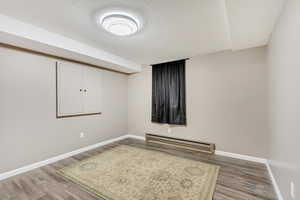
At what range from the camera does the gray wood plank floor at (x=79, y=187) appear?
65.7 inches

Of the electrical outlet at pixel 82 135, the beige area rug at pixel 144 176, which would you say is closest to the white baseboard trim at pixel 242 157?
the beige area rug at pixel 144 176

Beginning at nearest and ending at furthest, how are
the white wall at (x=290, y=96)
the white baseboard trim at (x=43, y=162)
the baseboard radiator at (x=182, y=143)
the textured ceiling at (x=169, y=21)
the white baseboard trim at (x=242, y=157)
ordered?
the white wall at (x=290, y=96)
the textured ceiling at (x=169, y=21)
the white baseboard trim at (x=43, y=162)
the white baseboard trim at (x=242, y=157)
the baseboard radiator at (x=182, y=143)

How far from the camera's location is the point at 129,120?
14.7ft

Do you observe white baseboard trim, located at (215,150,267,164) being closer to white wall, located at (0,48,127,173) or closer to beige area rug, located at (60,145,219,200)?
beige area rug, located at (60,145,219,200)

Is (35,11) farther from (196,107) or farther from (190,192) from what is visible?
(196,107)

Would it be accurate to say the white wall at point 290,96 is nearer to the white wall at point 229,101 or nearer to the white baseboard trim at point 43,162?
the white wall at point 229,101

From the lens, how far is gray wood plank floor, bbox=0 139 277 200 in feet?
5.48

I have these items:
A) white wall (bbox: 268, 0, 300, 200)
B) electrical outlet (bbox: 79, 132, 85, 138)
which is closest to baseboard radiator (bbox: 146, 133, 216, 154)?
white wall (bbox: 268, 0, 300, 200)

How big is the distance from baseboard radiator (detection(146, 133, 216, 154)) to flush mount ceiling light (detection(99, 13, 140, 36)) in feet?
9.22

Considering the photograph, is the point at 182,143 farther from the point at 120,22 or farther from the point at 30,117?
the point at 30,117

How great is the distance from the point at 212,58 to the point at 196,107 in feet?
3.96

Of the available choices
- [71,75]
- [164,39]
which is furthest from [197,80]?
[71,75]

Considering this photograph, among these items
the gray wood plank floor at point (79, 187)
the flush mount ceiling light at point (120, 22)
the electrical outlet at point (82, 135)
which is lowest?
the gray wood plank floor at point (79, 187)

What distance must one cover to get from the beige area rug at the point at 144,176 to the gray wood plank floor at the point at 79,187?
115 millimetres
